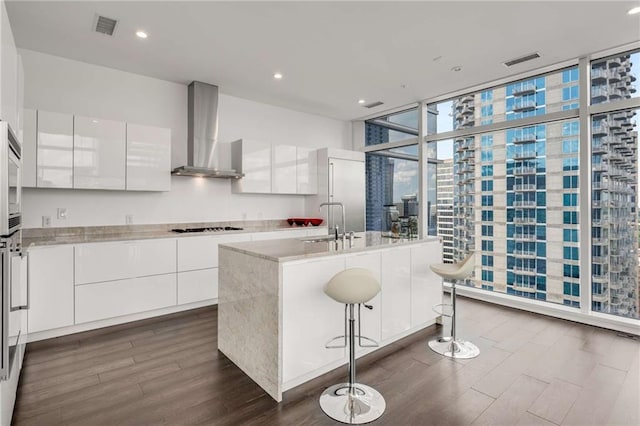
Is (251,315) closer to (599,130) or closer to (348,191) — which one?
(348,191)

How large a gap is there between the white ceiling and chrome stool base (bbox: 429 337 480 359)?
2.87m

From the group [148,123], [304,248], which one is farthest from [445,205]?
[148,123]

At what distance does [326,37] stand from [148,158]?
2462 millimetres

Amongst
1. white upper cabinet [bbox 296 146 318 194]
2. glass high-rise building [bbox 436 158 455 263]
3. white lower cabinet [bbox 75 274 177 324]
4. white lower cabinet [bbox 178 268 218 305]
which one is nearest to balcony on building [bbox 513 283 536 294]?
glass high-rise building [bbox 436 158 455 263]

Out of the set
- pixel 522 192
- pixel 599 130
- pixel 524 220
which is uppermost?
pixel 599 130

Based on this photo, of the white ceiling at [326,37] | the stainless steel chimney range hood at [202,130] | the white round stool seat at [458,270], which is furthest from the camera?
the stainless steel chimney range hood at [202,130]

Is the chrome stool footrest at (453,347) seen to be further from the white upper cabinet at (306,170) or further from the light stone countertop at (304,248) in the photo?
the white upper cabinet at (306,170)

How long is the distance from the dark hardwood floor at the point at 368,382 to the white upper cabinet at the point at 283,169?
98.4 inches

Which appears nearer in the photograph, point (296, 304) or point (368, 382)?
point (296, 304)

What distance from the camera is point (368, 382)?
2.41m

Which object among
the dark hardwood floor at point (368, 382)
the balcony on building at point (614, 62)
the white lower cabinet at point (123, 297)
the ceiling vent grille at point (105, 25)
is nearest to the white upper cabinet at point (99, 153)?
the ceiling vent grille at point (105, 25)

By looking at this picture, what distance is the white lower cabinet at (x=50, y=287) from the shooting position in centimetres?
302

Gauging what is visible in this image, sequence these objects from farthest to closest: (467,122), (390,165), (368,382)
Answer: (390,165) → (467,122) → (368,382)

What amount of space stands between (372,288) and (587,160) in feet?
10.5
